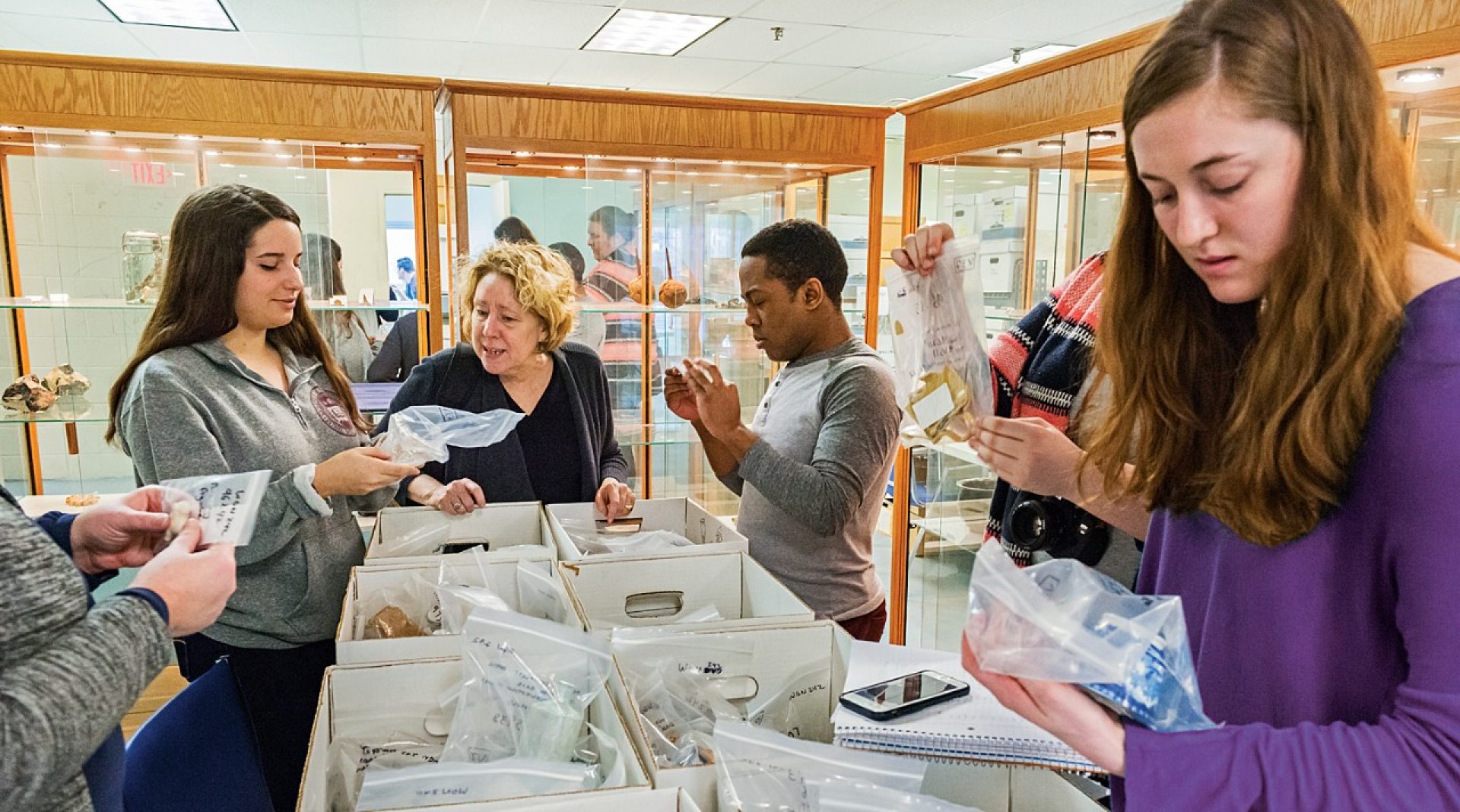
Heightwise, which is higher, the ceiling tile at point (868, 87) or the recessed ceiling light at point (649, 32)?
the recessed ceiling light at point (649, 32)

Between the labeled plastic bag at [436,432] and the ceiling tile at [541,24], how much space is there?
13.6 feet

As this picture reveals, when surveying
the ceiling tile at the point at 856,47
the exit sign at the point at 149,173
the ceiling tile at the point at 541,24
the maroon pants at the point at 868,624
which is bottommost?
the maroon pants at the point at 868,624

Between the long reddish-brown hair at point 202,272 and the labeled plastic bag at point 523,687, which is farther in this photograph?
the long reddish-brown hair at point 202,272

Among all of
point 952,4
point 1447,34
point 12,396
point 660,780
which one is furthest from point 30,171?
point 952,4

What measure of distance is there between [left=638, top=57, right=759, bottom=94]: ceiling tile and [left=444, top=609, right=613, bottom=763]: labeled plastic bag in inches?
253

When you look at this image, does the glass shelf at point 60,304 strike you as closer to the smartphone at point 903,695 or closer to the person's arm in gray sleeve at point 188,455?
the person's arm in gray sleeve at point 188,455

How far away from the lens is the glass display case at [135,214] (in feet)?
8.41

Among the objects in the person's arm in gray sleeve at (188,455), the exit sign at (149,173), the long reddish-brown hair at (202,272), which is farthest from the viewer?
the exit sign at (149,173)

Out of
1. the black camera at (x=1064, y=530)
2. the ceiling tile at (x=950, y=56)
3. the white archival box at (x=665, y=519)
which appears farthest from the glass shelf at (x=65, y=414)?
the ceiling tile at (x=950, y=56)

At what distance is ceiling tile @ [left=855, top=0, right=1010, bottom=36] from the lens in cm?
545

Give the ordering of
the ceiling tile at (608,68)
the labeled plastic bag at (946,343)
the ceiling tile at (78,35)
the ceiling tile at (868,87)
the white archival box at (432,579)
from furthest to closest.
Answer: the ceiling tile at (868,87), the ceiling tile at (608,68), the ceiling tile at (78,35), the white archival box at (432,579), the labeled plastic bag at (946,343)

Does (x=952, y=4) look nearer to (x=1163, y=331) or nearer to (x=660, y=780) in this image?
(x=1163, y=331)

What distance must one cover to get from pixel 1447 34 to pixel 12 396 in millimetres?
3524

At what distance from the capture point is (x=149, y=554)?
4.20ft
